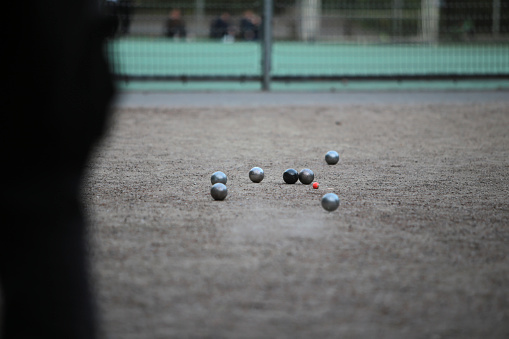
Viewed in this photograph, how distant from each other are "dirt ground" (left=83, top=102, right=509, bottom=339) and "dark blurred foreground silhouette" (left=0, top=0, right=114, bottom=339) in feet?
1.15

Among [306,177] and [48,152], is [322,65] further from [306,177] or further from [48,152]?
[48,152]

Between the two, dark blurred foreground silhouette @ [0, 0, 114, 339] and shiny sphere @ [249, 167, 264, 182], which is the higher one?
dark blurred foreground silhouette @ [0, 0, 114, 339]

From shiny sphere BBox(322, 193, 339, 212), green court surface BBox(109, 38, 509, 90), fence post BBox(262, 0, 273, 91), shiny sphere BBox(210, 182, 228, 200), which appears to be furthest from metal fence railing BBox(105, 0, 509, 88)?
shiny sphere BBox(322, 193, 339, 212)

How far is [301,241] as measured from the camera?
3949mm

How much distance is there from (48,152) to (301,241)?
199cm

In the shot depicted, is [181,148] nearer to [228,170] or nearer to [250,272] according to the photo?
[228,170]

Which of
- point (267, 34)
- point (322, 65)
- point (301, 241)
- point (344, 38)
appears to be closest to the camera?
point (301, 241)

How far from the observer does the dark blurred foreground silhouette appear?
2.20m

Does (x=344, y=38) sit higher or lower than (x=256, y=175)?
higher

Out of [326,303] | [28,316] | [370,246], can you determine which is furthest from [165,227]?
[28,316]

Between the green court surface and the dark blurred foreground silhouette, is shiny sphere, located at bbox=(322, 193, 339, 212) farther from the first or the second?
the green court surface

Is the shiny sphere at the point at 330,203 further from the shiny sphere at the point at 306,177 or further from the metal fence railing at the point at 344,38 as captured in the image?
the metal fence railing at the point at 344,38

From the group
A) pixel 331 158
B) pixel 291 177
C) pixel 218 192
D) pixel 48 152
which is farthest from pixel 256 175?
pixel 48 152

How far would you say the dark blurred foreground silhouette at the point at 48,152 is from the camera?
2.20 m
